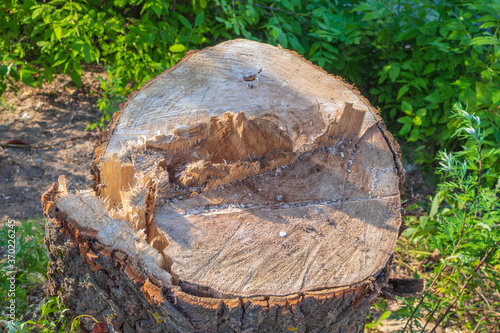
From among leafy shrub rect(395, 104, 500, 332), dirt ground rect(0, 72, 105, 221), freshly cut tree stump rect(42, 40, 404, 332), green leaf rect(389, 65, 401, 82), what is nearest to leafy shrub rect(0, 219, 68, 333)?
freshly cut tree stump rect(42, 40, 404, 332)

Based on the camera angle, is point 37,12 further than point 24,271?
Yes

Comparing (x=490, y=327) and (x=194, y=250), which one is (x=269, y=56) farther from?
(x=490, y=327)

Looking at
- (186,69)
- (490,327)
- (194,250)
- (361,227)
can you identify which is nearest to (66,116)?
(186,69)

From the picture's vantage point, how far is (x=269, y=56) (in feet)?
7.07

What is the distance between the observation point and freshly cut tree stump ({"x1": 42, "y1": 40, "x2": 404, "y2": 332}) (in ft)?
4.15

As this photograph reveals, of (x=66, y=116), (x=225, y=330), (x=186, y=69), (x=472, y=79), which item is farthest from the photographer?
(x=66, y=116)

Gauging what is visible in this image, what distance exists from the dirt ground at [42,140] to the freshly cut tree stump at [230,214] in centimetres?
126

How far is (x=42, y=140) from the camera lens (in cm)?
313

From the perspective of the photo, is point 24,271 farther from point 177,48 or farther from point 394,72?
point 394,72

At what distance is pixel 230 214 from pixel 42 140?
2318 millimetres

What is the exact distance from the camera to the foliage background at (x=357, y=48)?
261 cm

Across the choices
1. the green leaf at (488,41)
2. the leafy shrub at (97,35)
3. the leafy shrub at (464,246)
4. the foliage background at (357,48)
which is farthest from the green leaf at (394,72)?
the leafy shrub at (97,35)

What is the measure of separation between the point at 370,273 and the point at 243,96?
39.0 inches

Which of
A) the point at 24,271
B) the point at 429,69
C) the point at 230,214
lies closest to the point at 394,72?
the point at 429,69
